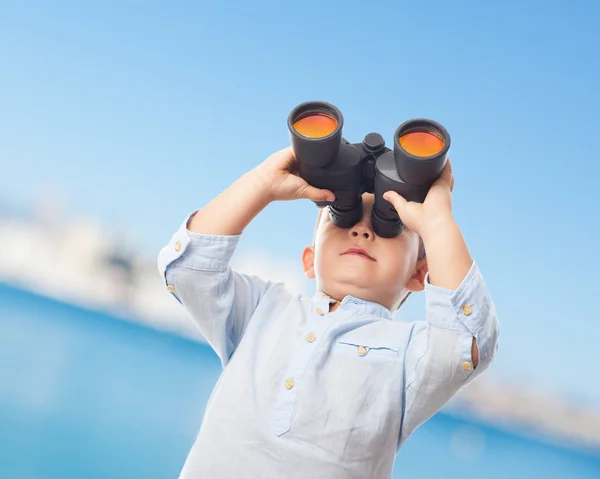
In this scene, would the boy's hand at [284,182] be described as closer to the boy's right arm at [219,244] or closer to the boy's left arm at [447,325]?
the boy's right arm at [219,244]

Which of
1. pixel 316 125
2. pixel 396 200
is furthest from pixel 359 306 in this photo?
pixel 316 125

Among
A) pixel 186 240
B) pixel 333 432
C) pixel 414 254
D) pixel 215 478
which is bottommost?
pixel 215 478

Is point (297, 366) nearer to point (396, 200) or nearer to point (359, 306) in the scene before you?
point (359, 306)

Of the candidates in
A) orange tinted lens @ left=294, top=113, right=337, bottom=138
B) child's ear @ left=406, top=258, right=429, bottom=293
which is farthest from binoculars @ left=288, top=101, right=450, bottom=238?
child's ear @ left=406, top=258, right=429, bottom=293

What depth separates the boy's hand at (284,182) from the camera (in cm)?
113

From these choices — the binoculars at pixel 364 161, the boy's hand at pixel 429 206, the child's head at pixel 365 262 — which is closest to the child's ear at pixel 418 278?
the child's head at pixel 365 262

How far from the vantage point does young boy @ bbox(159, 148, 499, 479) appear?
0.99 m

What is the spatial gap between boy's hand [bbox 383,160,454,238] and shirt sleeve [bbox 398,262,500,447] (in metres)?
0.10

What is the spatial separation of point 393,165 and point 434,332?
0.30m

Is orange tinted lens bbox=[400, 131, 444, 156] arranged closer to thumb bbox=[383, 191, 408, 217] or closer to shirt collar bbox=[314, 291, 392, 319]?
thumb bbox=[383, 191, 408, 217]

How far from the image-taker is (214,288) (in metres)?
1.12

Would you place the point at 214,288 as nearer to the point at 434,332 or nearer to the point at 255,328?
the point at 255,328

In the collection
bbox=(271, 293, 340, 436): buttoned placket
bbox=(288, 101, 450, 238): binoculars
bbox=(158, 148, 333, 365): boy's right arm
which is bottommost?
bbox=(271, 293, 340, 436): buttoned placket

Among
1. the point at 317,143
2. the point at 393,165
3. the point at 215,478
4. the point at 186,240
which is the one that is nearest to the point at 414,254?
the point at 393,165
